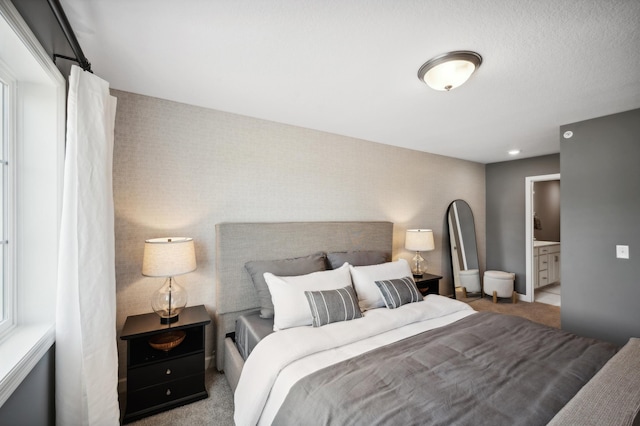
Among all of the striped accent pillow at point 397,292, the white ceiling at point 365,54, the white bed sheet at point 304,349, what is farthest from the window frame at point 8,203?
the striped accent pillow at point 397,292

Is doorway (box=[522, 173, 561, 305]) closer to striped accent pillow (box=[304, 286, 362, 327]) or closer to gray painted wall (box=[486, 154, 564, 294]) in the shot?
gray painted wall (box=[486, 154, 564, 294])

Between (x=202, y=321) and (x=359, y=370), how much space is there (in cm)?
128

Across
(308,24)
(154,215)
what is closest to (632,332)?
(308,24)

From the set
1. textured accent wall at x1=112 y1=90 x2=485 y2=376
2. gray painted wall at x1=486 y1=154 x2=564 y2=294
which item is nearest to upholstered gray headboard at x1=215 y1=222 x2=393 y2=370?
textured accent wall at x1=112 y1=90 x2=485 y2=376

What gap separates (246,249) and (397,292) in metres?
1.42

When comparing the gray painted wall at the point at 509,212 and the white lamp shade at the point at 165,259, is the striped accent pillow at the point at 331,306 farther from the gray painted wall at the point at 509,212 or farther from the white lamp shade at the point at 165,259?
the gray painted wall at the point at 509,212

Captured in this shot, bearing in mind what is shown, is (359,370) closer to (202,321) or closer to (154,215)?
(202,321)

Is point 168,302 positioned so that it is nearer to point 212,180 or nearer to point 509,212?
point 212,180

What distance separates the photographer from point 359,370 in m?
1.42

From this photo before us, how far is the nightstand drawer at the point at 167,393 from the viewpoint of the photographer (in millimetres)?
1867

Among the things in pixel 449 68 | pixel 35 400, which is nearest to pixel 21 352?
pixel 35 400

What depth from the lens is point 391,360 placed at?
1.51m

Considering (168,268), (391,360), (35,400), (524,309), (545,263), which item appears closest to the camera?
(35,400)

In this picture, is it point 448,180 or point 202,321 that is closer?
point 202,321
